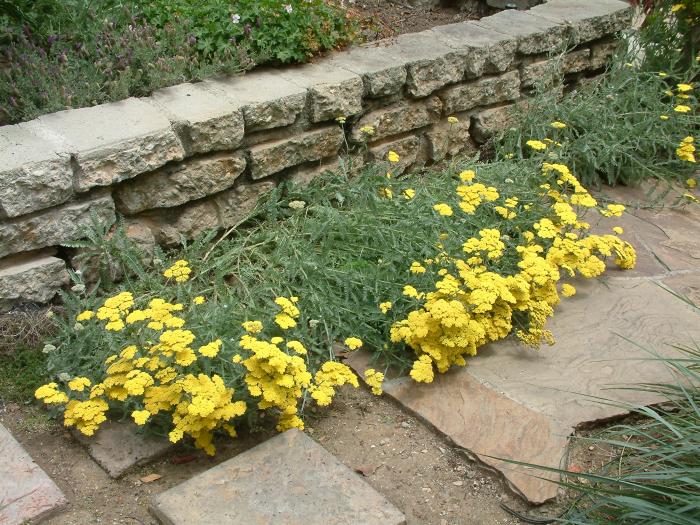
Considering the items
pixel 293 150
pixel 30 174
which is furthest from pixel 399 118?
pixel 30 174

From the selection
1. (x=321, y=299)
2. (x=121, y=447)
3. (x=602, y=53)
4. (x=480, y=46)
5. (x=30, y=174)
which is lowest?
(x=121, y=447)

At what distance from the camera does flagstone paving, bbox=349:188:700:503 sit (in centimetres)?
306

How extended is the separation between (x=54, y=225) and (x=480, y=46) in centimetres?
263

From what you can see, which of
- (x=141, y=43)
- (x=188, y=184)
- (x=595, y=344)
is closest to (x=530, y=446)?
(x=595, y=344)

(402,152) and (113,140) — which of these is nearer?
(113,140)

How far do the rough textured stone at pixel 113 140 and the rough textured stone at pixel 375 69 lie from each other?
45.6 inches

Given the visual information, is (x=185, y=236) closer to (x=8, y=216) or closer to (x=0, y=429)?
(x=8, y=216)

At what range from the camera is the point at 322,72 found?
13.8 feet

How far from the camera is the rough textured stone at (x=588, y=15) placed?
17.4 ft

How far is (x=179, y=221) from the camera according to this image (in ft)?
12.5

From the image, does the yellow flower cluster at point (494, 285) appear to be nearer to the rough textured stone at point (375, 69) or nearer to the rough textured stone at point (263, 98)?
the rough textured stone at point (375, 69)

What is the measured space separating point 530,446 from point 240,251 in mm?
1629

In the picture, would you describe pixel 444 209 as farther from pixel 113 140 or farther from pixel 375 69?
pixel 113 140

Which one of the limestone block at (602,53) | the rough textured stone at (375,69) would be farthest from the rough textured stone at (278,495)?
the limestone block at (602,53)
